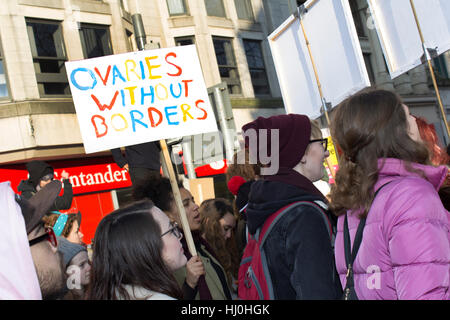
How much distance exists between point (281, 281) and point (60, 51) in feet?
34.9

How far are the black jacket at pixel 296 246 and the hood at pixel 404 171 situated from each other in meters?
0.31

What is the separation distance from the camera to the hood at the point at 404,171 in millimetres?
1679

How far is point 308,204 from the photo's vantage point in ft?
6.37

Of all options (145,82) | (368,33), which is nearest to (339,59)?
(145,82)

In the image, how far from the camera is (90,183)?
1174 centimetres

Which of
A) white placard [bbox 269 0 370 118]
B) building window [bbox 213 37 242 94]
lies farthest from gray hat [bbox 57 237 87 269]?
building window [bbox 213 37 242 94]

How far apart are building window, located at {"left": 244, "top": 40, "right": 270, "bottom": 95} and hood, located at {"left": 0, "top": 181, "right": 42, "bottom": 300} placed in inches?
550

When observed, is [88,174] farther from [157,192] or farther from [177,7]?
[157,192]

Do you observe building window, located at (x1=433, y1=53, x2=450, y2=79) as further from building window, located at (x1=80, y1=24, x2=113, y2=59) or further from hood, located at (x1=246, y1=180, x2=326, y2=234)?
hood, located at (x1=246, y1=180, x2=326, y2=234)

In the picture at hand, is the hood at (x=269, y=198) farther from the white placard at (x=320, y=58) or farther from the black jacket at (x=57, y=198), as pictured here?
the white placard at (x=320, y=58)

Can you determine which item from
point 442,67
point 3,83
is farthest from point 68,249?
point 442,67

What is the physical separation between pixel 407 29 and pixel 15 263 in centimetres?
414
